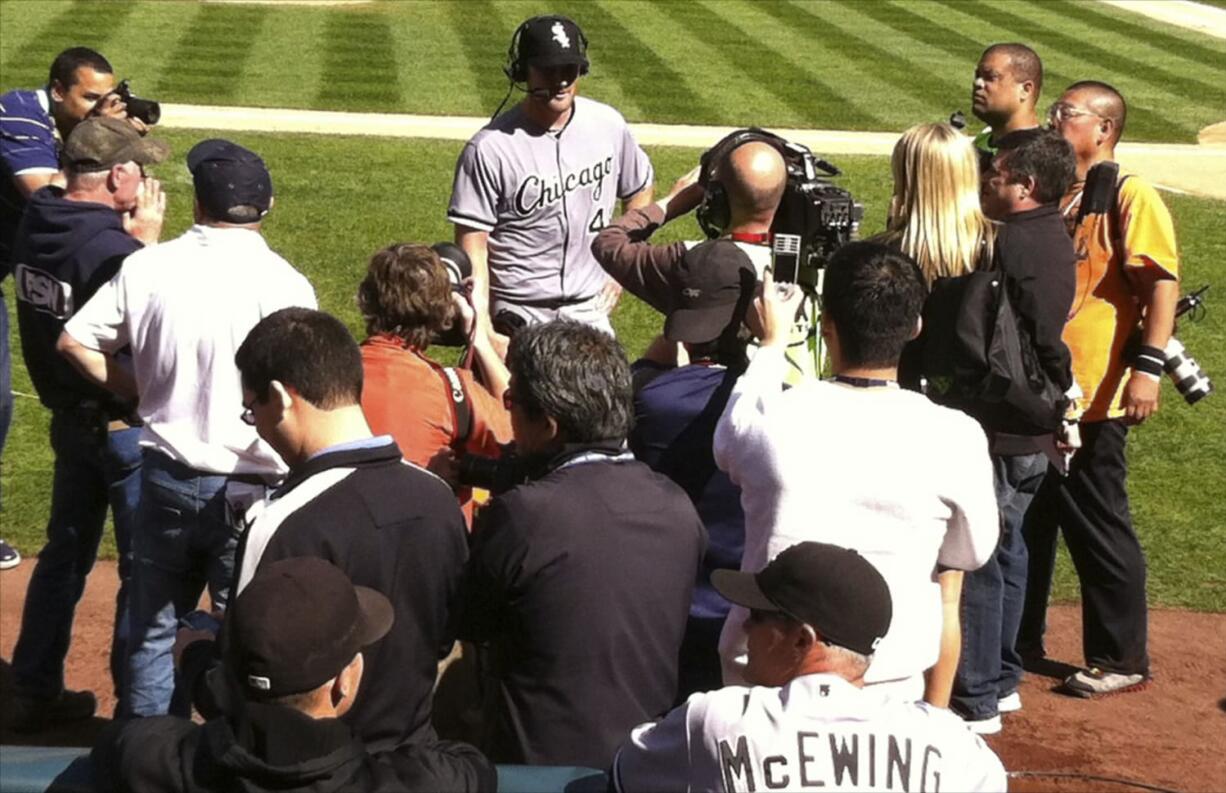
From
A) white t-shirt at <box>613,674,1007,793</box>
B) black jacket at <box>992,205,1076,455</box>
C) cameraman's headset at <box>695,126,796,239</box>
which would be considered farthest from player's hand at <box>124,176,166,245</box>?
white t-shirt at <box>613,674,1007,793</box>

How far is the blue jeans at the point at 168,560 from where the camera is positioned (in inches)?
204

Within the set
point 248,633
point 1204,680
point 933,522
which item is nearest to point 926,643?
point 933,522

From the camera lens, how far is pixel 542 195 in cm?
684

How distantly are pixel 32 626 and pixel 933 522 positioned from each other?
11.1ft

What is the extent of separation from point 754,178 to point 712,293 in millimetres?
376

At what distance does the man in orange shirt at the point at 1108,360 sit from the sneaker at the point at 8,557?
4363mm

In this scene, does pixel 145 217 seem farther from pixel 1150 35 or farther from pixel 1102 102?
pixel 1150 35

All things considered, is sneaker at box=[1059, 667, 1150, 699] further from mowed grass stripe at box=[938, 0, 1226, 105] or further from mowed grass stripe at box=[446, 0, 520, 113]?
mowed grass stripe at box=[938, 0, 1226, 105]

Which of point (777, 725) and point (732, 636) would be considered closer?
point (777, 725)

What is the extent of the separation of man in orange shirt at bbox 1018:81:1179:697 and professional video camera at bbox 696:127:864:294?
60.1 inches

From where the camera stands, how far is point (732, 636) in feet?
14.0

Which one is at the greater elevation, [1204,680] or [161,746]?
[161,746]

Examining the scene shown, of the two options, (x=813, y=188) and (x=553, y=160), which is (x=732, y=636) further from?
(x=553, y=160)

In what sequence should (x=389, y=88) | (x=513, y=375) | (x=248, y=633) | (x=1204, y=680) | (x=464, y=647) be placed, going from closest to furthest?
(x=248, y=633)
(x=513, y=375)
(x=464, y=647)
(x=1204, y=680)
(x=389, y=88)
